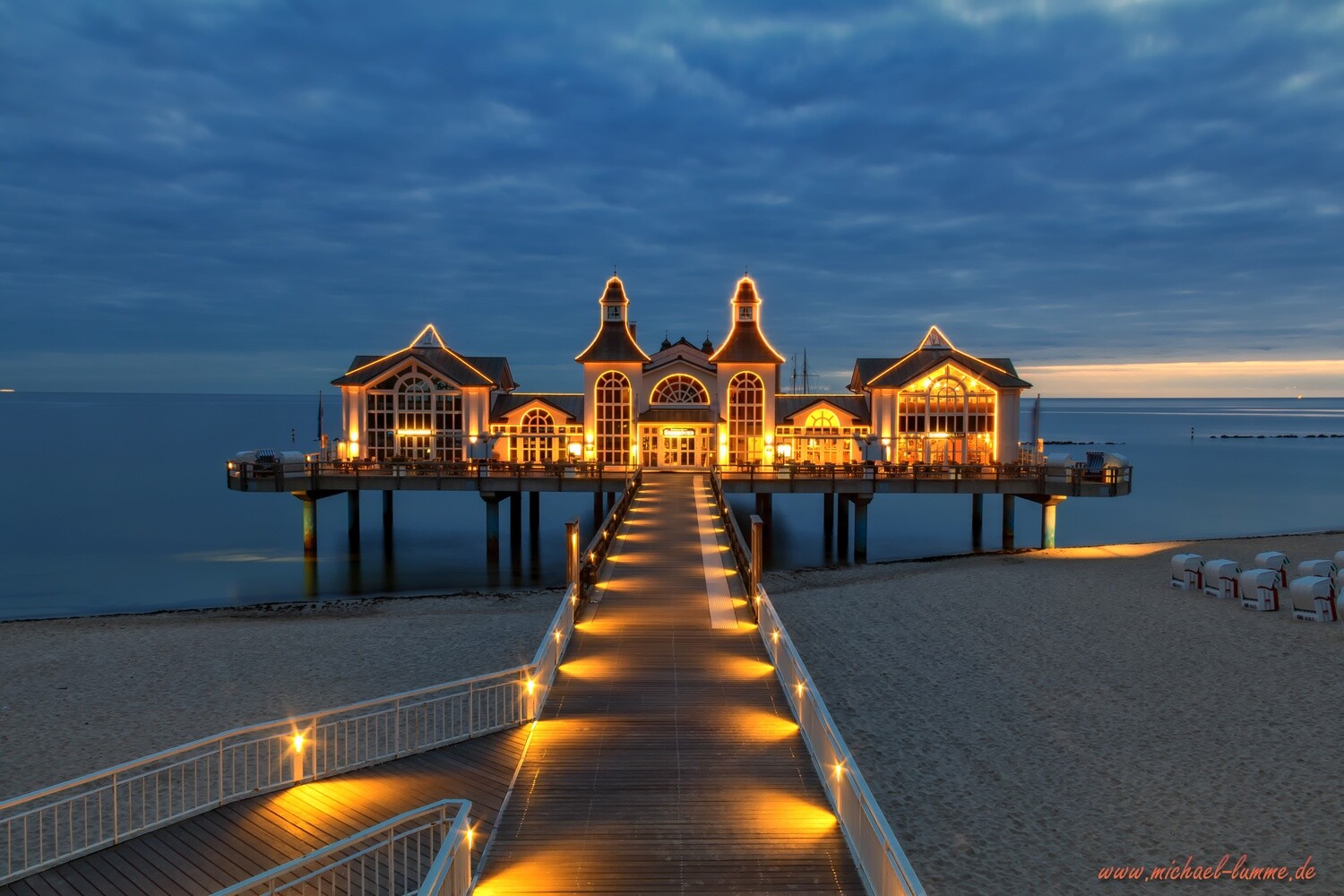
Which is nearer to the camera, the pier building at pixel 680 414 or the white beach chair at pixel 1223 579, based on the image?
the white beach chair at pixel 1223 579

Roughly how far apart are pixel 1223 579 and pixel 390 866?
22.4 m

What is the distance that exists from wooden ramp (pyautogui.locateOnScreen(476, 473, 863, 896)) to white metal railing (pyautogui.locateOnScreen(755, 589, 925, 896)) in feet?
0.56

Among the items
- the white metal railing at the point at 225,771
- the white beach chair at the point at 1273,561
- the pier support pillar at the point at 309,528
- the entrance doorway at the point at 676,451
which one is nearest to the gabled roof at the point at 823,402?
the entrance doorway at the point at 676,451

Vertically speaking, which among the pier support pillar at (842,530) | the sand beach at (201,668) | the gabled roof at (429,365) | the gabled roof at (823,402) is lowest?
the sand beach at (201,668)

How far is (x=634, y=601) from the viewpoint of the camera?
15562 millimetres

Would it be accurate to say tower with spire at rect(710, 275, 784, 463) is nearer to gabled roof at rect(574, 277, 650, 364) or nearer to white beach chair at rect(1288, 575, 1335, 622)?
gabled roof at rect(574, 277, 650, 364)

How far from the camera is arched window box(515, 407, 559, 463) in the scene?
38688 millimetres

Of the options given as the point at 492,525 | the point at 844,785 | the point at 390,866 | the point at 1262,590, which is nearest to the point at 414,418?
the point at 492,525

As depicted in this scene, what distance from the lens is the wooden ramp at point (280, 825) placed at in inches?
311

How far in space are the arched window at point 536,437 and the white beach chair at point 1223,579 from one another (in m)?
24.9

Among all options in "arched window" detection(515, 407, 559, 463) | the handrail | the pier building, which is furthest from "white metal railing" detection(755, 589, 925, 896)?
"arched window" detection(515, 407, 559, 463)

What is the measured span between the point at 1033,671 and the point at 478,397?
26.5 meters

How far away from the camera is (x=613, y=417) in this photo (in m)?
38.3

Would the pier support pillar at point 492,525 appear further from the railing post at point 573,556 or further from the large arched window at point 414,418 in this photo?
the railing post at point 573,556
